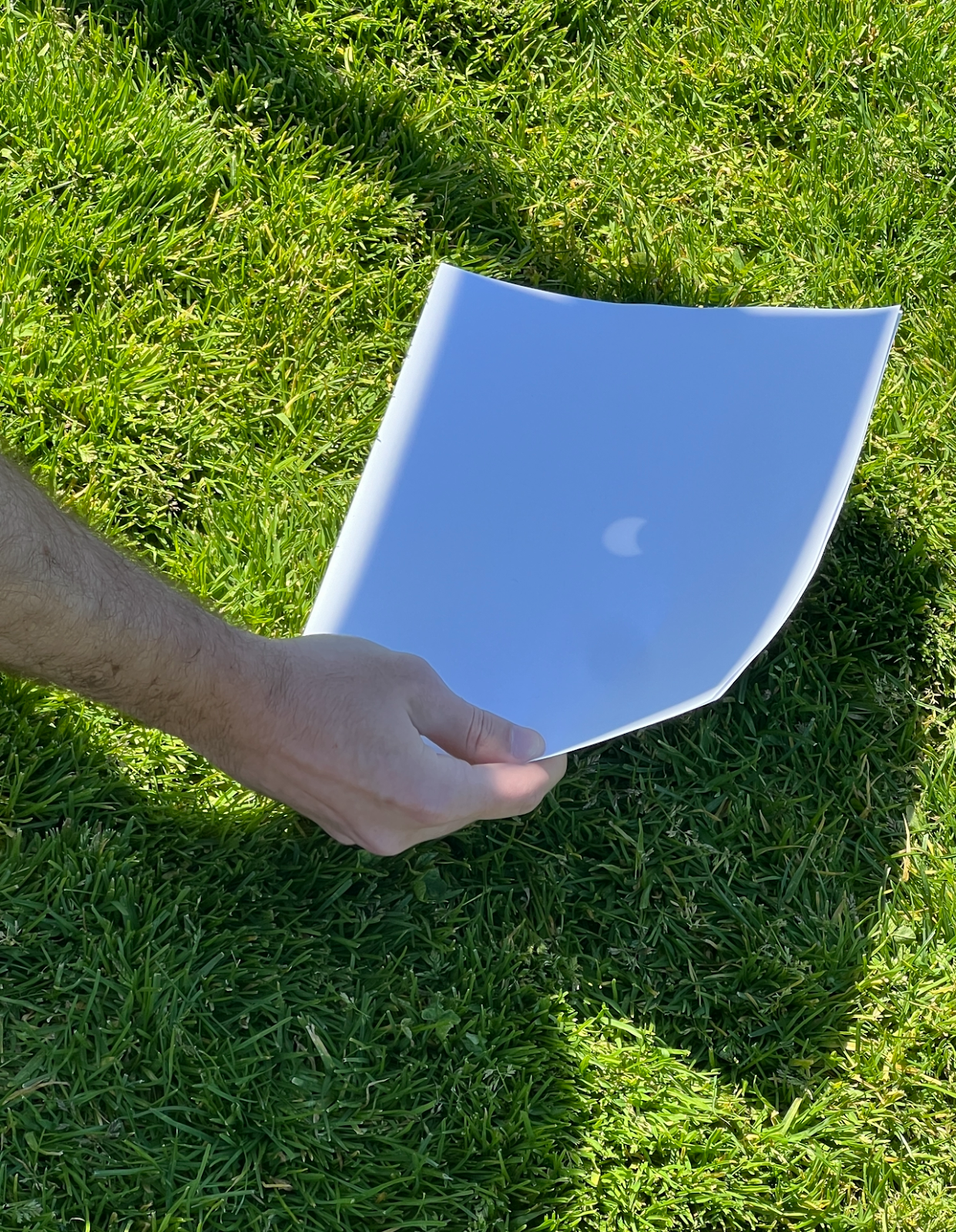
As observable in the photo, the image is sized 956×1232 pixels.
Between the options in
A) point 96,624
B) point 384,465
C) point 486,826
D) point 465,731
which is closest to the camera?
point 96,624

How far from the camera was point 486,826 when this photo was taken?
5.50 feet

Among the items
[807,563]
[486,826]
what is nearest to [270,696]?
[486,826]

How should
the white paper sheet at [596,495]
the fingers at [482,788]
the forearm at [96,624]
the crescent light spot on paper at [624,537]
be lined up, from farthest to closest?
1. the crescent light spot on paper at [624,537]
2. the white paper sheet at [596,495]
3. the fingers at [482,788]
4. the forearm at [96,624]

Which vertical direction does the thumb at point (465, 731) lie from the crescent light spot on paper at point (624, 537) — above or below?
below

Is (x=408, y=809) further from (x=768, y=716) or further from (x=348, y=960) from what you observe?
(x=768, y=716)

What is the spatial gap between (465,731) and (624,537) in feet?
1.43

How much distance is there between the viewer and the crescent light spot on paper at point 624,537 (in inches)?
67.1

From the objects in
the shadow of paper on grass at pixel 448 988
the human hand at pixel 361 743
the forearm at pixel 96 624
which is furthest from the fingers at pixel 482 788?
the forearm at pixel 96 624

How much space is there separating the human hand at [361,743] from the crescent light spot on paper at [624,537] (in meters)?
0.36

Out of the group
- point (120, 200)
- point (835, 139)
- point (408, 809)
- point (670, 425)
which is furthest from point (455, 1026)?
point (835, 139)

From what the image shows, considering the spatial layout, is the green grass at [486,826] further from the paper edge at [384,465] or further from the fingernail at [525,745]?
the fingernail at [525,745]

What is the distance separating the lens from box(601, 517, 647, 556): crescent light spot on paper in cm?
170

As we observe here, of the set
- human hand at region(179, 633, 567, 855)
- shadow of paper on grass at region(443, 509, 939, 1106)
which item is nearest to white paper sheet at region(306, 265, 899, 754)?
human hand at region(179, 633, 567, 855)

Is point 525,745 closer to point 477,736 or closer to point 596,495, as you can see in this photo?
point 477,736
